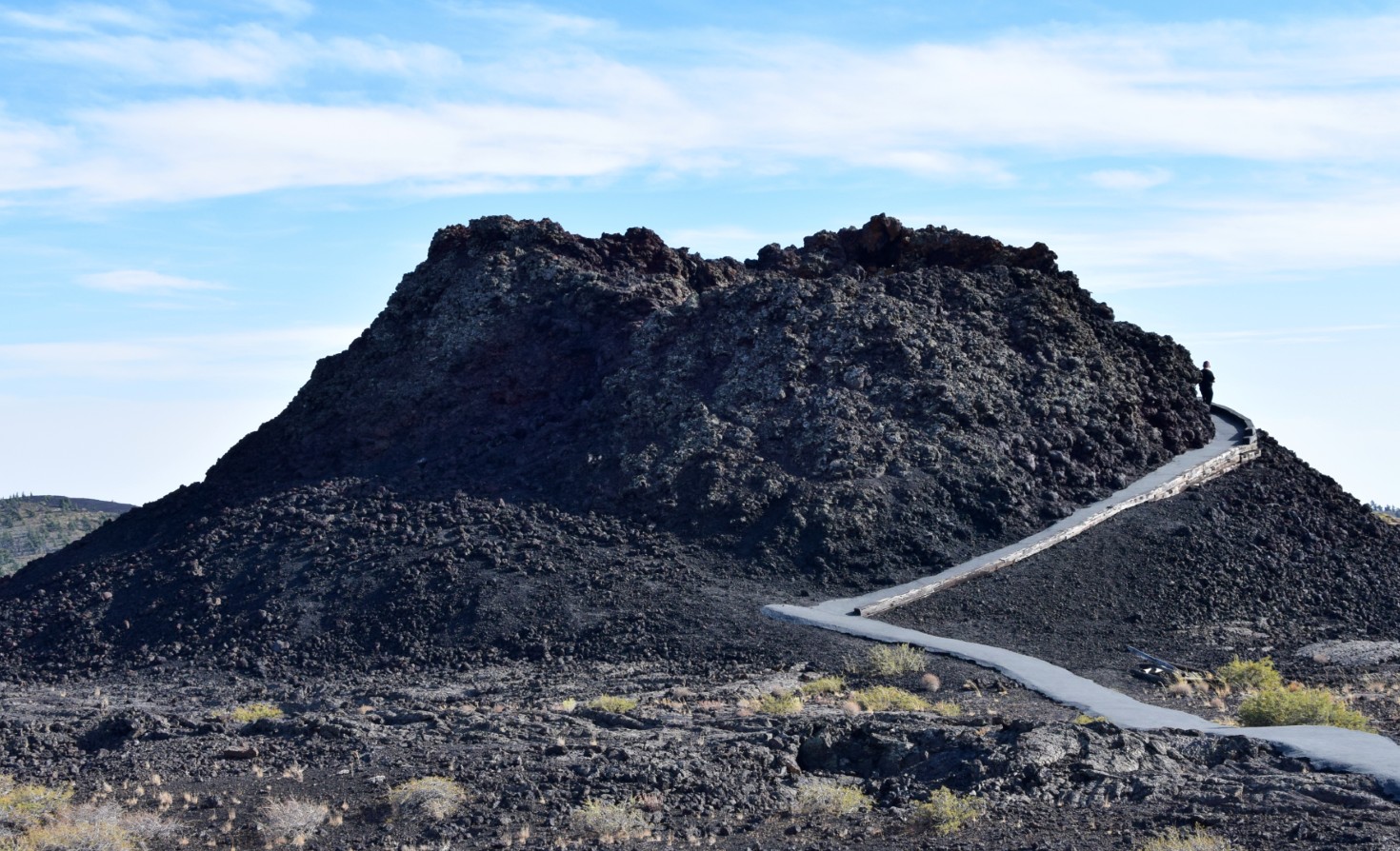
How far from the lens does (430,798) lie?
12.9 metres

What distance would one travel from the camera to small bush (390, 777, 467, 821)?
12758 millimetres

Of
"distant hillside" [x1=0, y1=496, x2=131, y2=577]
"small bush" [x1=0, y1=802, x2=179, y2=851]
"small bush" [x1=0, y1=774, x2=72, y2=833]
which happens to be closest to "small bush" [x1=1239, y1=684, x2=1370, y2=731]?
"small bush" [x1=0, y1=802, x2=179, y2=851]

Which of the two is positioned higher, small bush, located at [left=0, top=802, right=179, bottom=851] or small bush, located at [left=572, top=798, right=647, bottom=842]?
small bush, located at [left=572, top=798, right=647, bottom=842]

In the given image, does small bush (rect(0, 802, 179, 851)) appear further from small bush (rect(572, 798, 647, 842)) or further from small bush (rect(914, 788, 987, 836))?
small bush (rect(914, 788, 987, 836))

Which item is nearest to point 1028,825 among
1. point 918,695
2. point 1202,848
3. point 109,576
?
point 1202,848

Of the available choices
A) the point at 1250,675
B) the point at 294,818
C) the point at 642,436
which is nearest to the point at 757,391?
the point at 642,436

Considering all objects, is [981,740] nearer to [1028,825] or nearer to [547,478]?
[1028,825]

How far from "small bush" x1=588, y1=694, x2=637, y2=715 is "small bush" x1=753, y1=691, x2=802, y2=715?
1.59 m

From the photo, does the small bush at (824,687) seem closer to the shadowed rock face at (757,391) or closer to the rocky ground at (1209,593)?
the rocky ground at (1209,593)

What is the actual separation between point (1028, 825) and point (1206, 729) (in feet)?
15.1

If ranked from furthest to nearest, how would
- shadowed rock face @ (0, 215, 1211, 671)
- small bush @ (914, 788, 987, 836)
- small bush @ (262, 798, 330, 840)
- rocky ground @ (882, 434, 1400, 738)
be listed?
shadowed rock face @ (0, 215, 1211, 671)
rocky ground @ (882, 434, 1400, 738)
small bush @ (262, 798, 330, 840)
small bush @ (914, 788, 987, 836)

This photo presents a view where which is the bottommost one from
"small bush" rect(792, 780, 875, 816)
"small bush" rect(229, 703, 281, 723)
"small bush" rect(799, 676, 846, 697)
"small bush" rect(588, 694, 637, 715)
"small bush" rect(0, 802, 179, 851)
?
"small bush" rect(0, 802, 179, 851)

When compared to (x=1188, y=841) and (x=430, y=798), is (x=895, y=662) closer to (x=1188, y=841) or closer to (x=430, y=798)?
(x=430, y=798)

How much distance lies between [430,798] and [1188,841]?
6.52 metres
